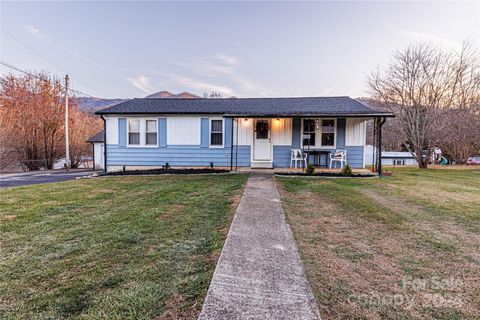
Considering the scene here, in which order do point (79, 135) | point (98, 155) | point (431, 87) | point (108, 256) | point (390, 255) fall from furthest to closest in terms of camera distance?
1. point (79, 135)
2. point (98, 155)
3. point (431, 87)
4. point (390, 255)
5. point (108, 256)

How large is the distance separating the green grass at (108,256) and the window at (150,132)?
21.1ft

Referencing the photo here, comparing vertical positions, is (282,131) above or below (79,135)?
below

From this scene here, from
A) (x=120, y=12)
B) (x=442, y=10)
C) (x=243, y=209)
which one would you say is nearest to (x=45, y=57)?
(x=120, y=12)

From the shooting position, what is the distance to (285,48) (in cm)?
1394

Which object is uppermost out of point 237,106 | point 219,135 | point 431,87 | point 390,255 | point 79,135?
point 431,87

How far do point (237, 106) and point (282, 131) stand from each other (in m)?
2.48

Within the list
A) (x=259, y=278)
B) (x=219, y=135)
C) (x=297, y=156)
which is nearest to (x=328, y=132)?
(x=297, y=156)

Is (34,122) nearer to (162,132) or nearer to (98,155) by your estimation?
(98,155)

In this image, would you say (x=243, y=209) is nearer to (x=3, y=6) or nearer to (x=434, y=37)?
(x=3, y=6)

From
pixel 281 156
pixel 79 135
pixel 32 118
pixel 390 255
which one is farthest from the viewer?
pixel 79 135

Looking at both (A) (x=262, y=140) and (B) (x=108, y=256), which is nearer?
(B) (x=108, y=256)

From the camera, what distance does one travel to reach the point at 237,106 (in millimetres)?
11938

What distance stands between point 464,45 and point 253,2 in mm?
12381

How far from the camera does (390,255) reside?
9.27 feet
